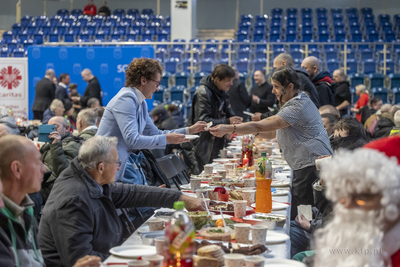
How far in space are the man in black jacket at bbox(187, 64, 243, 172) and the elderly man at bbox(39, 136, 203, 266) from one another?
248 centimetres

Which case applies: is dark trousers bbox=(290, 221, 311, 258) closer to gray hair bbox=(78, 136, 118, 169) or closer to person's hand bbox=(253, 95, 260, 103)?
gray hair bbox=(78, 136, 118, 169)

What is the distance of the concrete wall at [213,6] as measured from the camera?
17172 mm

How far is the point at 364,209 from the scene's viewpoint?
3.63 ft

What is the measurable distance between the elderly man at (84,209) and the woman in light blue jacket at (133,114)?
611 mm

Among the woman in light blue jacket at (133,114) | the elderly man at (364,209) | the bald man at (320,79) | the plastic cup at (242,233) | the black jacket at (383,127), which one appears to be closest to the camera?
the elderly man at (364,209)

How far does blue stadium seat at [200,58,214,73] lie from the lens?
12.3m

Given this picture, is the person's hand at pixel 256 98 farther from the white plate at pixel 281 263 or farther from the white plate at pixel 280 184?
the white plate at pixel 281 263

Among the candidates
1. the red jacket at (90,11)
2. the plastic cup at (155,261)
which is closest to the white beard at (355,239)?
the plastic cup at (155,261)

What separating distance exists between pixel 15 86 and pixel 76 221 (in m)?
9.60

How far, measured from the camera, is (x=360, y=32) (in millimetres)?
14406

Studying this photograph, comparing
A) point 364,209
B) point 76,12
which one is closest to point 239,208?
point 364,209

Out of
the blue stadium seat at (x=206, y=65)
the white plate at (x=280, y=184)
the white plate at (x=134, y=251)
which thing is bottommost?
the white plate at (x=280, y=184)

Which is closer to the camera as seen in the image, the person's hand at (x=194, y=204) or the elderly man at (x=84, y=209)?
the elderly man at (x=84, y=209)

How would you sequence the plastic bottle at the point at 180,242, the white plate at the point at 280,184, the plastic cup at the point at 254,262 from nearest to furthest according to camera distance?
the plastic bottle at the point at 180,242 < the plastic cup at the point at 254,262 < the white plate at the point at 280,184
